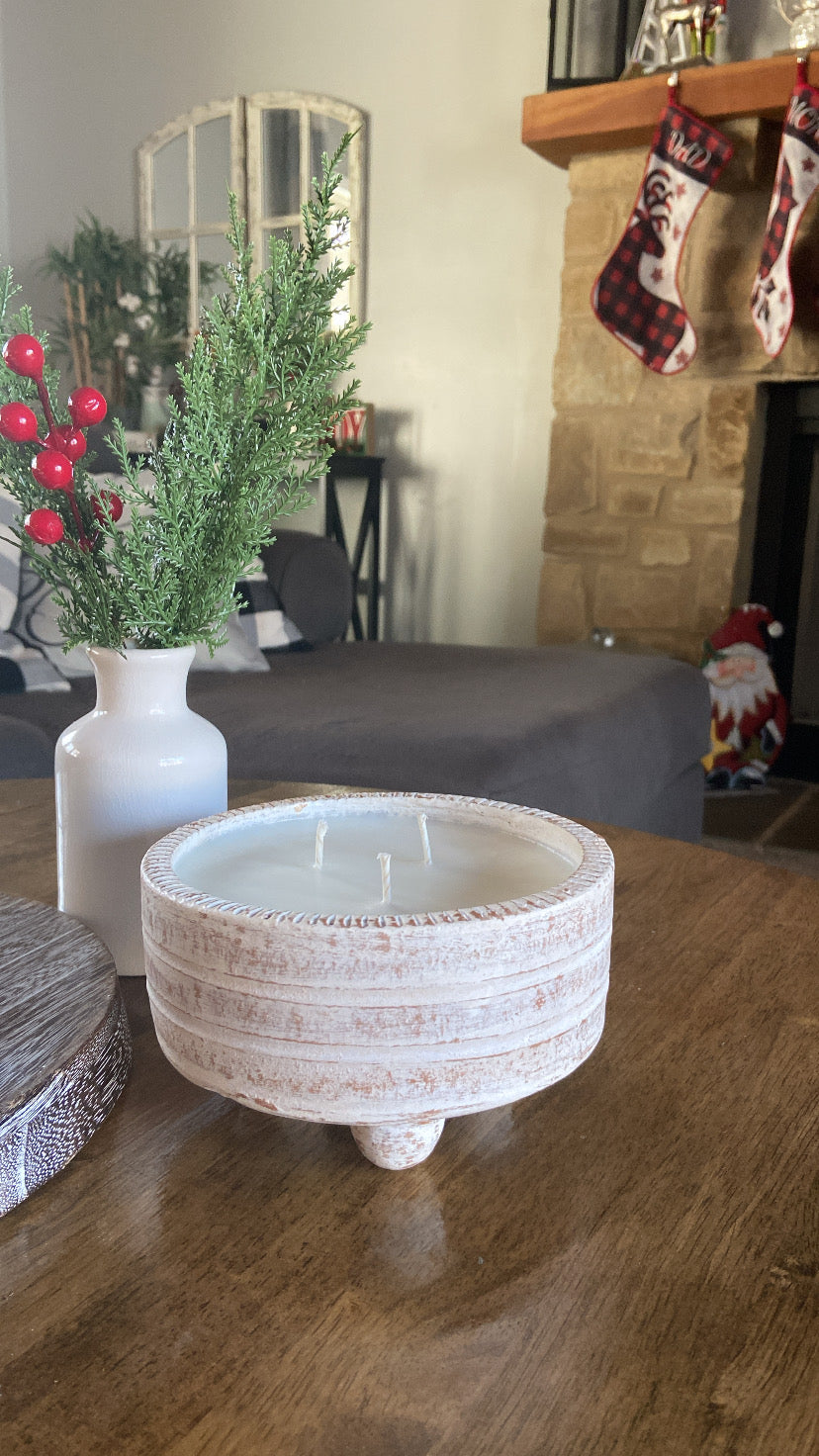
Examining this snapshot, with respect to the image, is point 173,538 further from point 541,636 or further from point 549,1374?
point 541,636

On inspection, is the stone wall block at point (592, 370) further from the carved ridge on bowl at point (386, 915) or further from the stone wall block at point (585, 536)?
the carved ridge on bowl at point (386, 915)

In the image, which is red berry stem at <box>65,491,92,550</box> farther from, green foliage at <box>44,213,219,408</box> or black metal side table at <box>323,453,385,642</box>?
green foliage at <box>44,213,219,408</box>

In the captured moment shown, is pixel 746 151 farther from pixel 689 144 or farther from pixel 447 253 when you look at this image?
pixel 447 253

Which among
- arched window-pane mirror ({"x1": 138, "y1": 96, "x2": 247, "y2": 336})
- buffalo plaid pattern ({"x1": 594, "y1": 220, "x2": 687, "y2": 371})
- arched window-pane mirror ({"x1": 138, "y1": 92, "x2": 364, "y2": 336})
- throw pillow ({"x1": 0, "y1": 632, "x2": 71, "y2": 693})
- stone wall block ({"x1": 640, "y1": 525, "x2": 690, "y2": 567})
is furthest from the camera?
arched window-pane mirror ({"x1": 138, "y1": 96, "x2": 247, "y2": 336})

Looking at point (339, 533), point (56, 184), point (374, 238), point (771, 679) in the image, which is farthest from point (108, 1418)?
point (56, 184)

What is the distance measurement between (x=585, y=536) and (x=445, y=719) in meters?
1.68

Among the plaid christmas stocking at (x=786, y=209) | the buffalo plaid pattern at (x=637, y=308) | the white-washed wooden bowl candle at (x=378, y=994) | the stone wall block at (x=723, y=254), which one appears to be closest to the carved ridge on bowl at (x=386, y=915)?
the white-washed wooden bowl candle at (x=378, y=994)

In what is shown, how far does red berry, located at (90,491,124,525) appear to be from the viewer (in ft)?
1.73

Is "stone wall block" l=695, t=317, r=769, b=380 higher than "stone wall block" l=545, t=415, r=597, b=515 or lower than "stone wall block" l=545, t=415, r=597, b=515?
higher

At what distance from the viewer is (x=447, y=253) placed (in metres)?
3.58

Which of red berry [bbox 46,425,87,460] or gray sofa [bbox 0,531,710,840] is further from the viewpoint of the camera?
gray sofa [bbox 0,531,710,840]

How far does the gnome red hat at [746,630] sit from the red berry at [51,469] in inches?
98.1

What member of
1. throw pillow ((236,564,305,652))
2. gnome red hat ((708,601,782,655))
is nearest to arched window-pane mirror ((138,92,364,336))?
gnome red hat ((708,601,782,655))

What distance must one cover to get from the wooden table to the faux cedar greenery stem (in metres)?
0.21
